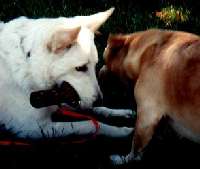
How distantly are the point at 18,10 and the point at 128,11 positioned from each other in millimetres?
1358

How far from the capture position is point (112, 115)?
462 cm

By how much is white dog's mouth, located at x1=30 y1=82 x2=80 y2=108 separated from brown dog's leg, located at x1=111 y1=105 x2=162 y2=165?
572 mm

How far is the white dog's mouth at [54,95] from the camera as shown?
3.91 metres

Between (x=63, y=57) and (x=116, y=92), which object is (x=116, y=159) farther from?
(x=116, y=92)

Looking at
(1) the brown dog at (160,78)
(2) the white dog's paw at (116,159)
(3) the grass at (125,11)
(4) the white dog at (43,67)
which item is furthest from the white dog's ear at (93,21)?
(3) the grass at (125,11)

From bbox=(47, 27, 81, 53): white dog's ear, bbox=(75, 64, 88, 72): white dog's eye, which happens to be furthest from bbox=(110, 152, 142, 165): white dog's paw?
bbox=(47, 27, 81, 53): white dog's ear

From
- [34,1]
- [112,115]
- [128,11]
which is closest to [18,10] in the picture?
[34,1]

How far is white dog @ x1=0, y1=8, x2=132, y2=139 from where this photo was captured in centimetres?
381

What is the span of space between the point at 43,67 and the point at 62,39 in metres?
0.26

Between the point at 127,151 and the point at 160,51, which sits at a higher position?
the point at 160,51

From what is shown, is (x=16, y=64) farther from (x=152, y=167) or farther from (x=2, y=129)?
(x=152, y=167)

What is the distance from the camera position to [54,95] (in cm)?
395

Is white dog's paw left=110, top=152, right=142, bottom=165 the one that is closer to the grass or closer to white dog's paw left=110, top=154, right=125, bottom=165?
white dog's paw left=110, top=154, right=125, bottom=165

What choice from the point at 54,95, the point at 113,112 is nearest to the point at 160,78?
the point at 54,95
